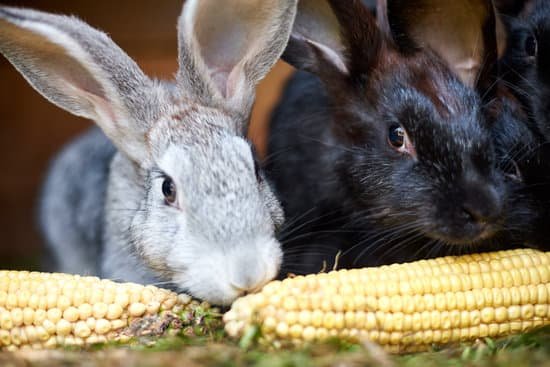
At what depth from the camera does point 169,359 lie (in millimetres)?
2248

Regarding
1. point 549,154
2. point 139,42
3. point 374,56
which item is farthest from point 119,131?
point 139,42

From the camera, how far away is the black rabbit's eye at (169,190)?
2.91 m

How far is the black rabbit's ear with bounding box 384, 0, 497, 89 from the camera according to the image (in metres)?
3.24

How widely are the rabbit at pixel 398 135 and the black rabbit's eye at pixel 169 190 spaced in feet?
1.82

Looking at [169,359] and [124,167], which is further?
[124,167]

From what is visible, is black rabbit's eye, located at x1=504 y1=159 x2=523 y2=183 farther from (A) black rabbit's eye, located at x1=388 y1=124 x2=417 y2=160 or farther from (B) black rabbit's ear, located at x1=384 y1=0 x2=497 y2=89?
(A) black rabbit's eye, located at x1=388 y1=124 x2=417 y2=160

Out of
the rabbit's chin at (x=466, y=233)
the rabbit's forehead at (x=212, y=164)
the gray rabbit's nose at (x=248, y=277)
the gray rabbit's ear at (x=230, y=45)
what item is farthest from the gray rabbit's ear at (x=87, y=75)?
the rabbit's chin at (x=466, y=233)

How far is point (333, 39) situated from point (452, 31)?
1.80ft

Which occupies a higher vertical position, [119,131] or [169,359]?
[119,131]

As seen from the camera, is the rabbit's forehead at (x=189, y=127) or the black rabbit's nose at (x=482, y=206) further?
the rabbit's forehead at (x=189, y=127)

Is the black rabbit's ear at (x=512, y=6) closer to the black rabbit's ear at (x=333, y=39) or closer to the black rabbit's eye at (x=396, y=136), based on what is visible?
the black rabbit's ear at (x=333, y=39)

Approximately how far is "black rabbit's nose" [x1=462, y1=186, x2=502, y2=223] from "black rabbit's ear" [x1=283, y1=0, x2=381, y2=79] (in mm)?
860

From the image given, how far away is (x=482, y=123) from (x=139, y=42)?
3.18 metres

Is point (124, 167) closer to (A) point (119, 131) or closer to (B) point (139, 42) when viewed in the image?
(A) point (119, 131)
